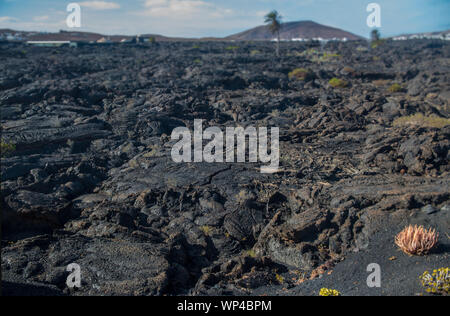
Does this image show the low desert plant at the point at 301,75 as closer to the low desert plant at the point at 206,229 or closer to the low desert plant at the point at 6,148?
the low desert plant at the point at 6,148

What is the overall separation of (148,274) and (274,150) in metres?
8.65

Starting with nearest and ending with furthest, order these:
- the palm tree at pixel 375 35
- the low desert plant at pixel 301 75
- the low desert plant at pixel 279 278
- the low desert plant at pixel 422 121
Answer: the low desert plant at pixel 279 278
the low desert plant at pixel 422 121
the low desert plant at pixel 301 75
the palm tree at pixel 375 35

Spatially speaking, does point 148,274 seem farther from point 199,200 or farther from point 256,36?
→ point 256,36

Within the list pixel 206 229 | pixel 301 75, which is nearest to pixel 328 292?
pixel 206 229

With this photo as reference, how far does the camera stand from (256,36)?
547 ft

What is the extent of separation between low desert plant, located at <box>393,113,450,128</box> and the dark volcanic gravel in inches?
8.1

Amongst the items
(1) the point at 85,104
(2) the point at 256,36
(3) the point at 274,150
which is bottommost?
(3) the point at 274,150

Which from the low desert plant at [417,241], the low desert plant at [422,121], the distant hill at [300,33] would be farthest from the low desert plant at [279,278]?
the distant hill at [300,33]

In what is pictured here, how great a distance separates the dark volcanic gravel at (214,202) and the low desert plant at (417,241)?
193 millimetres

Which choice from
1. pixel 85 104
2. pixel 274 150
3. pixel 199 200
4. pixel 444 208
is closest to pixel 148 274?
pixel 199 200

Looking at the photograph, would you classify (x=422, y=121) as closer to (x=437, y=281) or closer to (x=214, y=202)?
(x=214, y=202)

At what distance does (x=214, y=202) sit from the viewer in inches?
446

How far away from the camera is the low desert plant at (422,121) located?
19.6 meters

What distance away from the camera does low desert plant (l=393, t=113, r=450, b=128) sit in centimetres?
1964
